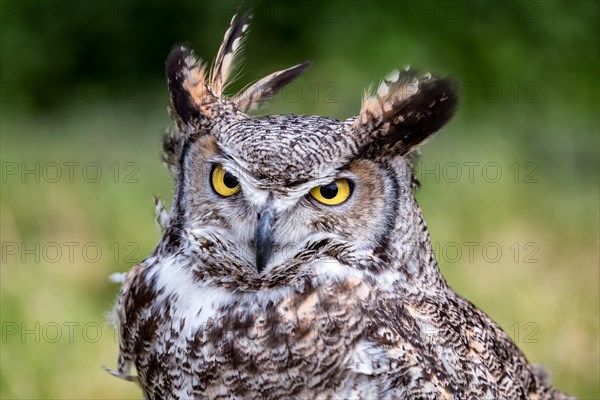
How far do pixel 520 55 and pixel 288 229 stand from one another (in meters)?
3.78

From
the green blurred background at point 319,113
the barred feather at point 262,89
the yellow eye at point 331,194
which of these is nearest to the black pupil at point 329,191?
the yellow eye at point 331,194

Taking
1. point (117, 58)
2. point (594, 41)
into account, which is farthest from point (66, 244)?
point (594, 41)

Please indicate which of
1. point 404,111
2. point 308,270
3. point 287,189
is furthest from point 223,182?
point 404,111

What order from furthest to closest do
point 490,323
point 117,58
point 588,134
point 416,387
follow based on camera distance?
point 117,58 → point 588,134 → point 490,323 → point 416,387

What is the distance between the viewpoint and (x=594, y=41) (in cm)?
525

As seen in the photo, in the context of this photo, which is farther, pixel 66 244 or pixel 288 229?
pixel 66 244

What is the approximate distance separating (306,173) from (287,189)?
0.05 meters

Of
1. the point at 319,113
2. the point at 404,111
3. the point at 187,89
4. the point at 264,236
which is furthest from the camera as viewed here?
the point at 319,113

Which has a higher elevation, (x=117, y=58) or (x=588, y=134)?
(x=117, y=58)

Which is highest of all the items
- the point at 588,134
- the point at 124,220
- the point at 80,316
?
the point at 588,134

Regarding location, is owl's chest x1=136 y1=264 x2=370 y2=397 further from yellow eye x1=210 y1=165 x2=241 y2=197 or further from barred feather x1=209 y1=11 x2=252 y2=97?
barred feather x1=209 y1=11 x2=252 y2=97

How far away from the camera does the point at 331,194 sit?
1.87 m

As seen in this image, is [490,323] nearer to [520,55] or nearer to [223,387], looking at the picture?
[223,387]

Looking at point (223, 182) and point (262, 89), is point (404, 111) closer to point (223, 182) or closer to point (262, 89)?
point (223, 182)
